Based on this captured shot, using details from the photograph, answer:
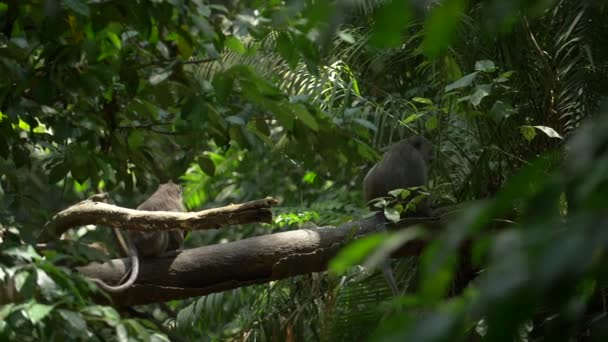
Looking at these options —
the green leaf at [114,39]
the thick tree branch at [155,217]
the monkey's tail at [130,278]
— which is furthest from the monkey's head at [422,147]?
the green leaf at [114,39]

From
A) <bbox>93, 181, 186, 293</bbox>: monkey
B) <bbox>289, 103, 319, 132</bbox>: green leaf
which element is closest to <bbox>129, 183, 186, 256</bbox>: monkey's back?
<bbox>93, 181, 186, 293</bbox>: monkey

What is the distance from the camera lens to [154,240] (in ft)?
20.8

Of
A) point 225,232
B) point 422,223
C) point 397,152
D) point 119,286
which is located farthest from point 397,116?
point 225,232

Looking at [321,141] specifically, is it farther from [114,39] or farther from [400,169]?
[400,169]

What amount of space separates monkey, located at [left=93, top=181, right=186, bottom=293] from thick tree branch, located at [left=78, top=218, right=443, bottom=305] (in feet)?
0.25

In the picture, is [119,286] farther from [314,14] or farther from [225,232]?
[225,232]

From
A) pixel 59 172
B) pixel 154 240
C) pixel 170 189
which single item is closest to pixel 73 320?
pixel 59 172

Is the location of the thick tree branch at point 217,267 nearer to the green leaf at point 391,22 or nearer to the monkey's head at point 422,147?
the monkey's head at point 422,147

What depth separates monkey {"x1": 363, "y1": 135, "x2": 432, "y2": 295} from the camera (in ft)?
24.2

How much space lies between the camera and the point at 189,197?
10.1 meters

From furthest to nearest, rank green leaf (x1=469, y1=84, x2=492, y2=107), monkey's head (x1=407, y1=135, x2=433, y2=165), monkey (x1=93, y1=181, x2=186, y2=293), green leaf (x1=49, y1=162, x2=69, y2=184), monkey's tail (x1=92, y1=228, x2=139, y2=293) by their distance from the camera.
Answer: monkey's head (x1=407, y1=135, x2=433, y2=165)
monkey (x1=93, y1=181, x2=186, y2=293)
green leaf (x1=469, y1=84, x2=492, y2=107)
monkey's tail (x1=92, y1=228, x2=139, y2=293)
green leaf (x1=49, y1=162, x2=69, y2=184)

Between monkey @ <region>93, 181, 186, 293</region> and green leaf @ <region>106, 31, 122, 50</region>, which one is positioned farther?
monkey @ <region>93, 181, 186, 293</region>

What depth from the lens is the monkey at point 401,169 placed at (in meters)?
7.38

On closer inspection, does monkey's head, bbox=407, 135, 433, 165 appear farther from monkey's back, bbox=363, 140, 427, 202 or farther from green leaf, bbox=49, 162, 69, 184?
green leaf, bbox=49, 162, 69, 184
